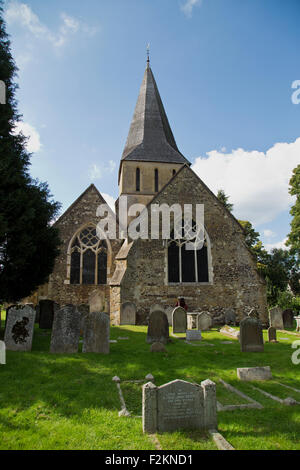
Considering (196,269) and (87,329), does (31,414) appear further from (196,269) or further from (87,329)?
(196,269)

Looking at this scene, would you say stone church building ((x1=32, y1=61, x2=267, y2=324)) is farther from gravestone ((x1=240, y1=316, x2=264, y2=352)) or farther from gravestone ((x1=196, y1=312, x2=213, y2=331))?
gravestone ((x1=240, y1=316, x2=264, y2=352))

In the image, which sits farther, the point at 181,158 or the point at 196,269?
the point at 181,158

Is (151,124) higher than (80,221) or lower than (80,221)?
higher

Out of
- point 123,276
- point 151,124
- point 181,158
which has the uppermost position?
point 151,124

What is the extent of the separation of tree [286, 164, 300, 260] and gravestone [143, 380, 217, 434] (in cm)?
2297

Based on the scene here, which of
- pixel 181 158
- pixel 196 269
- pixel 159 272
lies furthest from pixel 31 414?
pixel 181 158

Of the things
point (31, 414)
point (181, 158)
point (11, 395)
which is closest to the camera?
point (31, 414)

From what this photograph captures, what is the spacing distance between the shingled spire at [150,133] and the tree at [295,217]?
31.0 ft

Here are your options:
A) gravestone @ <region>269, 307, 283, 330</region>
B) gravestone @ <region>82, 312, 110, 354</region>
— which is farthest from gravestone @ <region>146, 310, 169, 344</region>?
gravestone @ <region>269, 307, 283, 330</region>

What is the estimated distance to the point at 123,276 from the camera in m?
13.9

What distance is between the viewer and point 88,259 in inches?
689

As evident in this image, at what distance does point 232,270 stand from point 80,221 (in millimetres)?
9391

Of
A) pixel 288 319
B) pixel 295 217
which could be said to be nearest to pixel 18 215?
pixel 288 319

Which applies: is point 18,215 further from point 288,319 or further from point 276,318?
point 288,319
